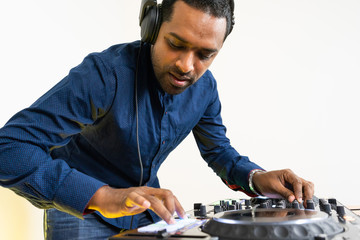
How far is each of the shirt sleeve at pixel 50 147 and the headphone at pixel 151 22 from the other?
228 mm

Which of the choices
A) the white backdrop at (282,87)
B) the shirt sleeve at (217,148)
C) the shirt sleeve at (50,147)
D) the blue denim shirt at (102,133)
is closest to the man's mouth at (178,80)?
the blue denim shirt at (102,133)

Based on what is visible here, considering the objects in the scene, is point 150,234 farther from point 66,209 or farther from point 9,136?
point 9,136

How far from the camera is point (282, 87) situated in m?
2.52

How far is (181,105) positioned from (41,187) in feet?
2.08

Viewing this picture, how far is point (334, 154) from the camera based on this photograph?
2395 millimetres

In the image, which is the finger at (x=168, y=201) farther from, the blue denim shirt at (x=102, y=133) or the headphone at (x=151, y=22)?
the headphone at (x=151, y=22)

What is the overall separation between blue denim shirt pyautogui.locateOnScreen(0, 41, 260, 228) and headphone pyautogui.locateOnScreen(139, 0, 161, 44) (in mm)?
110

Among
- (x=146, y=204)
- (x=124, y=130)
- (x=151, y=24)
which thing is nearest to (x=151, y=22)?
(x=151, y=24)

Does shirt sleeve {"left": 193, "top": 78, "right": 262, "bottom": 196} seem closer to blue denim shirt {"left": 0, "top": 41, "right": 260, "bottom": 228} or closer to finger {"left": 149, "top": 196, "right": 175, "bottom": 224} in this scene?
blue denim shirt {"left": 0, "top": 41, "right": 260, "bottom": 228}

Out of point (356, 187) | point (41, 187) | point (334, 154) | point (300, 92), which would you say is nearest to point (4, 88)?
point (41, 187)

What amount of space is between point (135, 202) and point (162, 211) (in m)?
0.06

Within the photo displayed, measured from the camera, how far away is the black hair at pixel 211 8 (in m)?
1.01

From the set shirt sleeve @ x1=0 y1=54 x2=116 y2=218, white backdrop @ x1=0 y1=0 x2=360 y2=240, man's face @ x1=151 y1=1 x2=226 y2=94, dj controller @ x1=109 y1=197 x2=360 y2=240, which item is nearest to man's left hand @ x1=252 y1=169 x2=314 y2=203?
dj controller @ x1=109 y1=197 x2=360 y2=240

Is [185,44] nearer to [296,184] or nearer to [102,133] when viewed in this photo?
[102,133]
